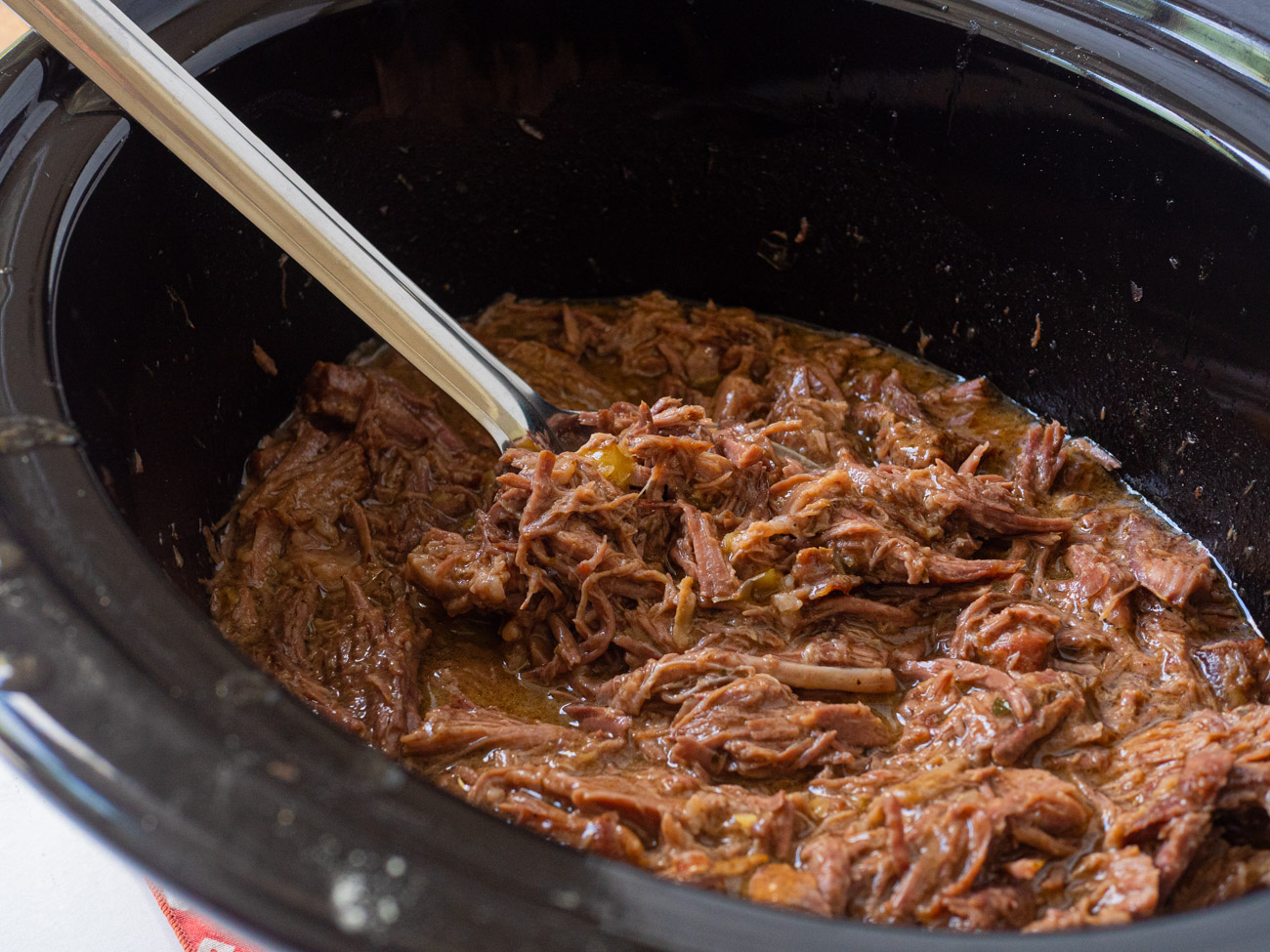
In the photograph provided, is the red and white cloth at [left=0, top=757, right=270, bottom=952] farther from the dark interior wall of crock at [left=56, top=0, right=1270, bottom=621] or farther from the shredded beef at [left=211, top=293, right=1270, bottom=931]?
the dark interior wall of crock at [left=56, top=0, right=1270, bottom=621]

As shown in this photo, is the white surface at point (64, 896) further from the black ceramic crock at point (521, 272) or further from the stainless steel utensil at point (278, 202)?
the stainless steel utensil at point (278, 202)

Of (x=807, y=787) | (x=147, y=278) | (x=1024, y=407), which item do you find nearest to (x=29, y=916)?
(x=147, y=278)

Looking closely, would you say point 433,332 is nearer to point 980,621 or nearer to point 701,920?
point 980,621

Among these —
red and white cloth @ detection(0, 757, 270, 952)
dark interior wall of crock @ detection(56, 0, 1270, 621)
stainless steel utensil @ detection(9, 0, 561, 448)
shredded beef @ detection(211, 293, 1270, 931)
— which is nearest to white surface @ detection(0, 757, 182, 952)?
red and white cloth @ detection(0, 757, 270, 952)

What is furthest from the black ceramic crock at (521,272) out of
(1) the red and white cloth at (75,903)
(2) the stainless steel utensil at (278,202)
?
(1) the red and white cloth at (75,903)

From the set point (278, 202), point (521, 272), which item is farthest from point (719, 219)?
point (278, 202)

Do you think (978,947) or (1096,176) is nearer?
(978,947)
